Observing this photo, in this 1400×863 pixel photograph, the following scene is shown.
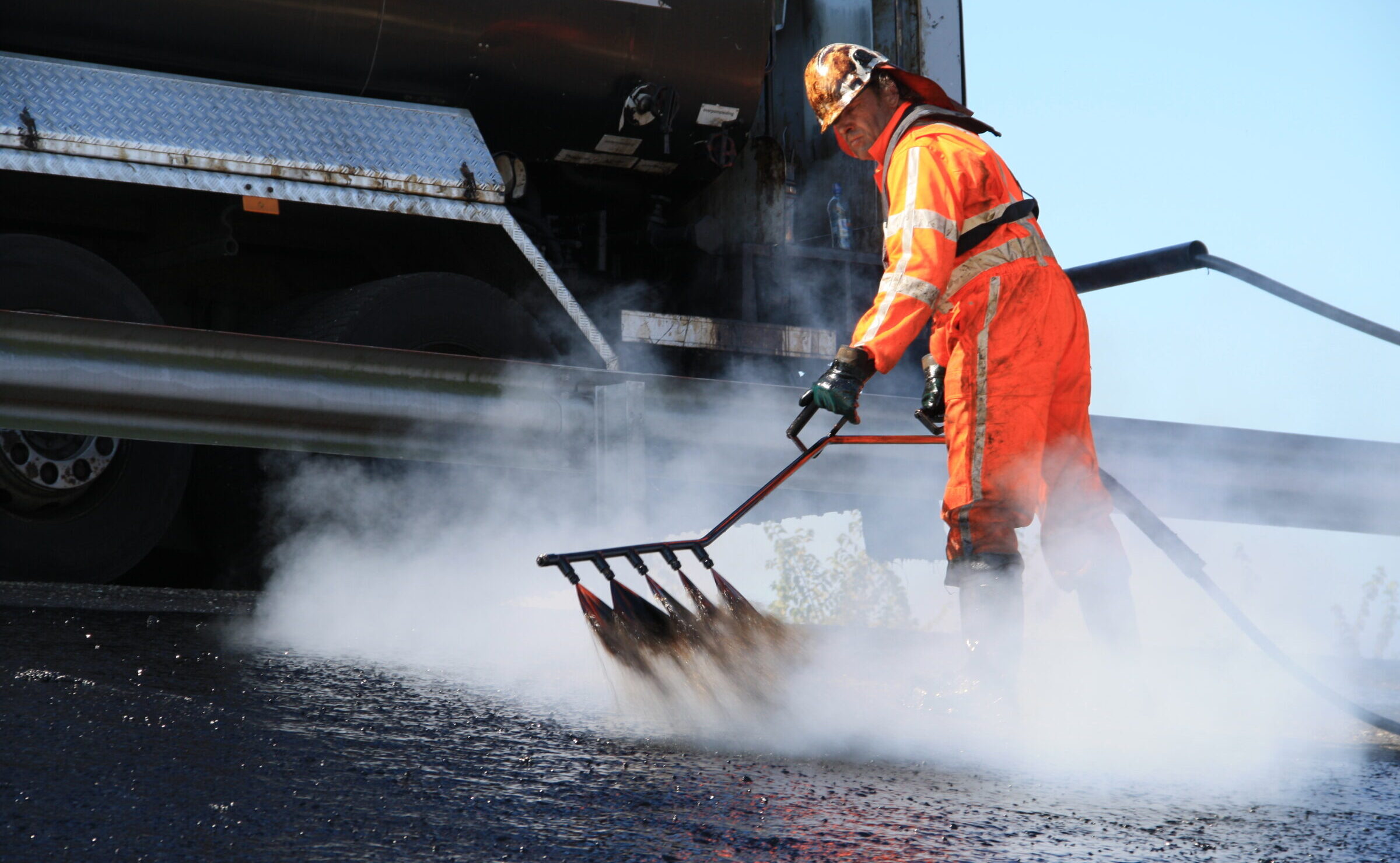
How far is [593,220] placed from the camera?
512 cm

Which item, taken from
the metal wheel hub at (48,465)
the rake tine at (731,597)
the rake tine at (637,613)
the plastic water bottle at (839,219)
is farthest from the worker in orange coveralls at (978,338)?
the metal wheel hub at (48,465)

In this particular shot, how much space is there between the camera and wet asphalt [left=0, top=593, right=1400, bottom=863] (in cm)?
168

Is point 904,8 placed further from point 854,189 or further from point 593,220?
point 593,220

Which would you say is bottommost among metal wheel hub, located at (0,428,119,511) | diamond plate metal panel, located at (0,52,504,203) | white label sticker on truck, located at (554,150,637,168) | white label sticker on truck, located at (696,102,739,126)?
metal wheel hub, located at (0,428,119,511)

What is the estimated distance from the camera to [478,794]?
1914 millimetres

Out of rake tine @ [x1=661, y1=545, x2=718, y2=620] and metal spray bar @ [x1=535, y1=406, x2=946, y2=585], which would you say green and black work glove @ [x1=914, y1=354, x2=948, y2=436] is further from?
rake tine @ [x1=661, y1=545, x2=718, y2=620]

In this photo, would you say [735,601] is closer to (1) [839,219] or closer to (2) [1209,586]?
(2) [1209,586]

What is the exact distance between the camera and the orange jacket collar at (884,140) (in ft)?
10.1

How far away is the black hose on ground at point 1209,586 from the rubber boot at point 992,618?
20.8 inches

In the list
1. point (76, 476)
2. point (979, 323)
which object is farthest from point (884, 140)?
point (76, 476)

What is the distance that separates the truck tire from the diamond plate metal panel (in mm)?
323

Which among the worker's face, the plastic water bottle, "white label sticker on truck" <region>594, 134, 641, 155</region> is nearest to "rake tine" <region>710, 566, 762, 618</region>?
the worker's face

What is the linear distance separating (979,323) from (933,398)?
1.02 feet

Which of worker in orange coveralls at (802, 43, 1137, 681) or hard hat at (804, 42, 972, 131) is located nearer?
worker in orange coveralls at (802, 43, 1137, 681)
